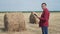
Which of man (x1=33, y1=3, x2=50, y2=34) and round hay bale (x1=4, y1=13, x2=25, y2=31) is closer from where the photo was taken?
man (x1=33, y1=3, x2=50, y2=34)

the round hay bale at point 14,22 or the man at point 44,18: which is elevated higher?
the man at point 44,18

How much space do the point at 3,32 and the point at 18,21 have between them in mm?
1079

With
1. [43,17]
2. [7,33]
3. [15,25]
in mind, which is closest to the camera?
[43,17]

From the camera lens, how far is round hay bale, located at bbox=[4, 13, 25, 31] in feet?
42.3

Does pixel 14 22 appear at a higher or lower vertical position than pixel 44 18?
lower

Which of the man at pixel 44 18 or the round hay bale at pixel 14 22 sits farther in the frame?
the round hay bale at pixel 14 22

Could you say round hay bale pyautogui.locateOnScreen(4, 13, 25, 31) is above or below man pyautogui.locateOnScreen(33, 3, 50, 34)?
below

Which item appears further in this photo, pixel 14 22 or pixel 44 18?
pixel 14 22

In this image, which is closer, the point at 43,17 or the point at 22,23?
the point at 43,17

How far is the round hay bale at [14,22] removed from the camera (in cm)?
1291

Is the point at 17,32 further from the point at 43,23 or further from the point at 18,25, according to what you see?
the point at 43,23

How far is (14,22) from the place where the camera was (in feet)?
42.6

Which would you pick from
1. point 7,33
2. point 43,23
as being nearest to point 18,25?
point 7,33

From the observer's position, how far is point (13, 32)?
12.6m
